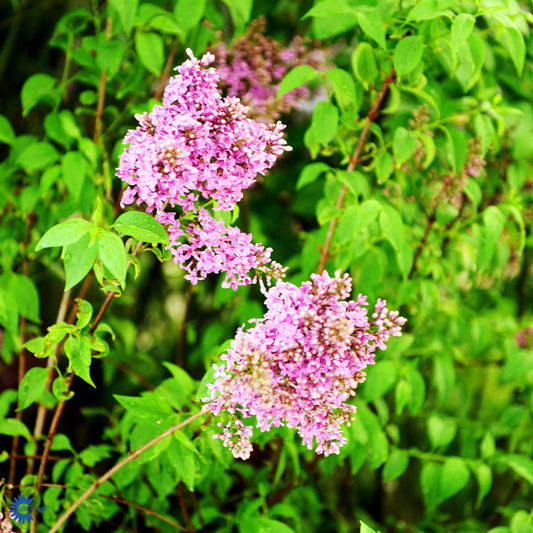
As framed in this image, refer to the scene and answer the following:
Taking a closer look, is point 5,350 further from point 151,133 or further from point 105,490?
point 151,133

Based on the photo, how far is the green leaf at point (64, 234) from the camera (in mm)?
846

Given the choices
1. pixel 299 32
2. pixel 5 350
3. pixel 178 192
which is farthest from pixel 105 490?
pixel 299 32

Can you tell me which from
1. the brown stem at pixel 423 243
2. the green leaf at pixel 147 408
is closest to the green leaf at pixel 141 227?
the green leaf at pixel 147 408

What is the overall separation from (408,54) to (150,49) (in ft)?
1.76

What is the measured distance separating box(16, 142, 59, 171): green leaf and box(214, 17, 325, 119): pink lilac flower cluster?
444 millimetres

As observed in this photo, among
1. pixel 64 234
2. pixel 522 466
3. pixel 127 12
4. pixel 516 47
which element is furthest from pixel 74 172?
pixel 522 466

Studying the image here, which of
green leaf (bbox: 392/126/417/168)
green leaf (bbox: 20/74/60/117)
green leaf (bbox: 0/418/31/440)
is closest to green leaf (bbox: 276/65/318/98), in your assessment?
green leaf (bbox: 392/126/417/168)

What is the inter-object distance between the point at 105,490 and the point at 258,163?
0.85m

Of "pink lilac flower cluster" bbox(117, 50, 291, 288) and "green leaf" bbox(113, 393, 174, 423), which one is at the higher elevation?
"pink lilac flower cluster" bbox(117, 50, 291, 288)

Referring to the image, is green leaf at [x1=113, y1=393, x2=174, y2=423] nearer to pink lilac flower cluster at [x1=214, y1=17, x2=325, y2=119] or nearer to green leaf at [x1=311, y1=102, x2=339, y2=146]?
green leaf at [x1=311, y1=102, x2=339, y2=146]

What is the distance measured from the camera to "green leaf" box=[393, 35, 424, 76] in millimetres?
1179

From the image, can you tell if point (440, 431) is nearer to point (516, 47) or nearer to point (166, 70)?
point (516, 47)

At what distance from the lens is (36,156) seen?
145 centimetres

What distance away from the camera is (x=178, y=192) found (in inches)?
35.1
